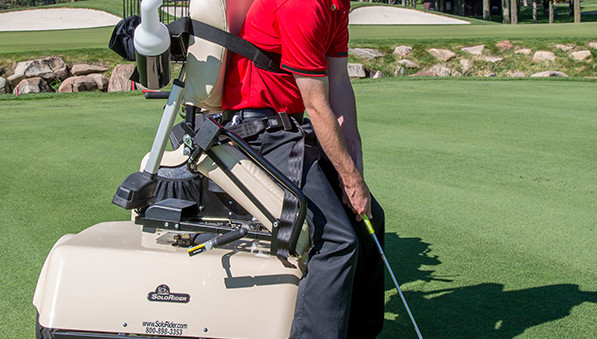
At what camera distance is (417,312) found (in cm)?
363

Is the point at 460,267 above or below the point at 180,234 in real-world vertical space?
below

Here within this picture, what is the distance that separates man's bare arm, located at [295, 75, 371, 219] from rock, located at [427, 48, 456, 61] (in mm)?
16193

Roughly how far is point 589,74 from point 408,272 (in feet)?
48.6

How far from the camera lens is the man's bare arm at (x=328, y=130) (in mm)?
2674

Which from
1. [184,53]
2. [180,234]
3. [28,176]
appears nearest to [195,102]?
[184,53]

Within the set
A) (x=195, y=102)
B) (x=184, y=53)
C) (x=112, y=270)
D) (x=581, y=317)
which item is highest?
(x=184, y=53)

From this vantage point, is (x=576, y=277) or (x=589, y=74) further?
(x=589, y=74)

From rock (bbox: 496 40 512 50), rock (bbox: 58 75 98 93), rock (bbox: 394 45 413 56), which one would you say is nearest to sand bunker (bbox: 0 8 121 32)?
rock (bbox: 394 45 413 56)

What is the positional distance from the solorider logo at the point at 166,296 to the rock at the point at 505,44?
675 inches

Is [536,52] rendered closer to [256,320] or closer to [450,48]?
[450,48]

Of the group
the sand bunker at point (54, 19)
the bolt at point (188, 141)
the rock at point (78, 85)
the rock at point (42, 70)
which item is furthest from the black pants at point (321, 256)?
the sand bunker at point (54, 19)

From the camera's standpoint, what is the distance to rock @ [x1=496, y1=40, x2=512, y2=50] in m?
18.3

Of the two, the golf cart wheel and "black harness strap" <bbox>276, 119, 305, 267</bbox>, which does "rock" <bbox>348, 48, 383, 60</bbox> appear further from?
the golf cart wheel

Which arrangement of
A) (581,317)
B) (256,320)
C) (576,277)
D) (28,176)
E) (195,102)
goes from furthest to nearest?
(28,176) → (576,277) → (581,317) → (195,102) → (256,320)
